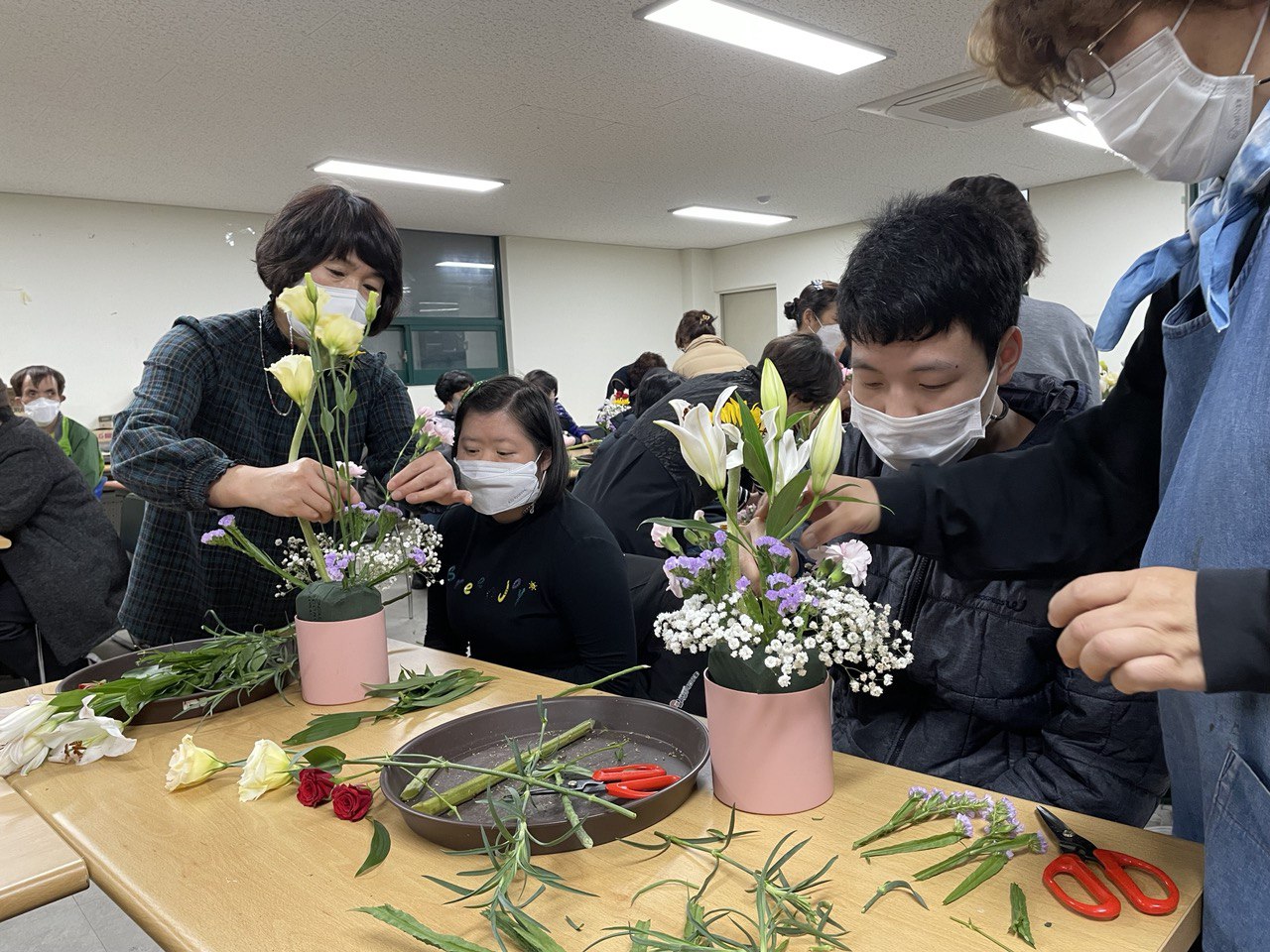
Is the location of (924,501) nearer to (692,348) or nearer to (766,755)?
(766,755)

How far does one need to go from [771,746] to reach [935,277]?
65 cm

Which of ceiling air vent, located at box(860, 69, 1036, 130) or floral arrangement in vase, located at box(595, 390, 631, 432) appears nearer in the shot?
ceiling air vent, located at box(860, 69, 1036, 130)

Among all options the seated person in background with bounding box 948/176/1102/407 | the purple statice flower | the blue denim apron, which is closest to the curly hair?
the blue denim apron

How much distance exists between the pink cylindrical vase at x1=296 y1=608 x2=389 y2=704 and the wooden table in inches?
9.6

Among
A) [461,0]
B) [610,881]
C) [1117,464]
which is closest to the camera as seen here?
[610,881]

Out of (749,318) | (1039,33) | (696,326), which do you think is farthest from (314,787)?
(749,318)

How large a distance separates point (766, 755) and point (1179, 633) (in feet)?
1.41

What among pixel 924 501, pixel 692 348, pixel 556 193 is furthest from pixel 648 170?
pixel 924 501

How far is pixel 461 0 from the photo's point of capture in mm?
3699

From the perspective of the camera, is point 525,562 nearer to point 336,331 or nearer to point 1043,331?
point 336,331

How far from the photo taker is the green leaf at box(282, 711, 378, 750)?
46.0 inches

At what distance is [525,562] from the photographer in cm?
180

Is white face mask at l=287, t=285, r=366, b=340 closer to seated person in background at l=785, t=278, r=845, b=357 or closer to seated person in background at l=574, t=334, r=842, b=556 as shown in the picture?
seated person in background at l=574, t=334, r=842, b=556

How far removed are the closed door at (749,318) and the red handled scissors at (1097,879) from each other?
1051 centimetres
